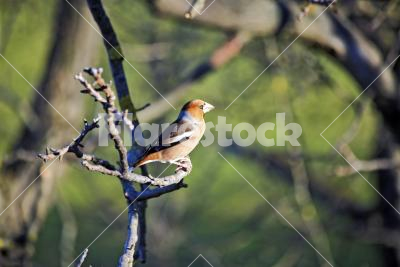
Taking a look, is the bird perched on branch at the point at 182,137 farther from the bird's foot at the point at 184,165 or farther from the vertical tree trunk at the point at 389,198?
the vertical tree trunk at the point at 389,198

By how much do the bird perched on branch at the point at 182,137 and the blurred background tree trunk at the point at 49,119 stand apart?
2107 mm

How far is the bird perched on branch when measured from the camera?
3.24 meters

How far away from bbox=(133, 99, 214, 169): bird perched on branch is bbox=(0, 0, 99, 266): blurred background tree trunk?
6.91 ft

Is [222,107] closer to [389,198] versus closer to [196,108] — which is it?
[389,198]

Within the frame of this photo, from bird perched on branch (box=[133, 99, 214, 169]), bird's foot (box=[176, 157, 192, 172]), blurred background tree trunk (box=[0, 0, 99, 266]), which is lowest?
bird's foot (box=[176, 157, 192, 172])

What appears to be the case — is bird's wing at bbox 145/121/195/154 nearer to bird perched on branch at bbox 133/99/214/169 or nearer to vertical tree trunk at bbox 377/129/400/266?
bird perched on branch at bbox 133/99/214/169

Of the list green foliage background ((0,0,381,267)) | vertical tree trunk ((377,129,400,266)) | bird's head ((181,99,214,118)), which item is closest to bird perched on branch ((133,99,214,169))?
bird's head ((181,99,214,118))

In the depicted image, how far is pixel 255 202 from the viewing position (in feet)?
34.0

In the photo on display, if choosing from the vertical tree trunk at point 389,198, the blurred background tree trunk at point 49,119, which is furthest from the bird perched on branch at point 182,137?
the vertical tree trunk at point 389,198

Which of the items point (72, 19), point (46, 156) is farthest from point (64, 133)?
point (46, 156)

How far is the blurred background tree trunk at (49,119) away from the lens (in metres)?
5.31

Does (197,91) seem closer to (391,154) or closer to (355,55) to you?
(391,154)

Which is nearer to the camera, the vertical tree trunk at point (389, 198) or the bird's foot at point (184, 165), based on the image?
the bird's foot at point (184, 165)

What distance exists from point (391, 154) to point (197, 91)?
2.50m
